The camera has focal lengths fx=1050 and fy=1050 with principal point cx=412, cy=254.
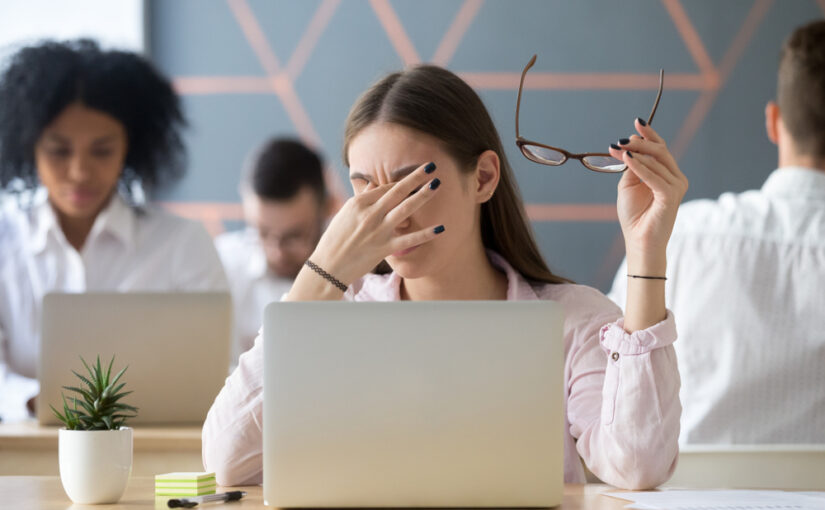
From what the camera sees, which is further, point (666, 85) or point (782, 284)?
point (666, 85)

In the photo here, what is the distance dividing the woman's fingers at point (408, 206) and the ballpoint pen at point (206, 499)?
433mm

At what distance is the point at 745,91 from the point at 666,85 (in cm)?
36

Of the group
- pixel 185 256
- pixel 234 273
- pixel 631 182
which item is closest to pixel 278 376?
pixel 631 182

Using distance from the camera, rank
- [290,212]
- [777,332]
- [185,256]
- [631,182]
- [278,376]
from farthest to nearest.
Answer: [290,212] → [185,256] → [777,332] → [631,182] → [278,376]

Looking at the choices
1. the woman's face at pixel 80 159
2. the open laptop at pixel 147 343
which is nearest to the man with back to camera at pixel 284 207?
the woman's face at pixel 80 159

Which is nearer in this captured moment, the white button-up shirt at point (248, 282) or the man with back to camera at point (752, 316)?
the man with back to camera at point (752, 316)

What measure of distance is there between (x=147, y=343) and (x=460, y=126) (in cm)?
89

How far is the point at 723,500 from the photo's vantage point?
4.04 feet

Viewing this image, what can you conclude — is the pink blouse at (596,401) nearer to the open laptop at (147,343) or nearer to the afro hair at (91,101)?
the open laptop at (147,343)

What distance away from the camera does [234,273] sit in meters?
4.50

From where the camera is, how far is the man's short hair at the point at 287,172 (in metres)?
4.08

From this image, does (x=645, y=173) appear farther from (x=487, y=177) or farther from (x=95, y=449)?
(x=95, y=449)

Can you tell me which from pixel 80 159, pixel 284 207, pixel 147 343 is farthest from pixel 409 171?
pixel 284 207

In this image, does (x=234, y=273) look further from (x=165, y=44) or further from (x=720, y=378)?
(x=720, y=378)
